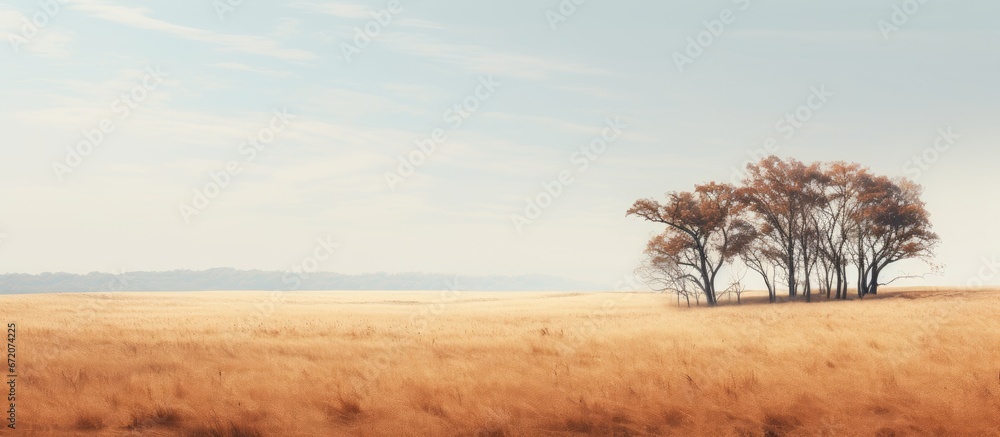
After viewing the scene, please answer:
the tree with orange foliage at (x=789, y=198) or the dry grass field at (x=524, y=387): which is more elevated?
the tree with orange foliage at (x=789, y=198)

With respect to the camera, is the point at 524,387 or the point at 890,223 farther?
the point at 890,223

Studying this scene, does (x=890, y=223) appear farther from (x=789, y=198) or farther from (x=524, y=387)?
(x=524, y=387)

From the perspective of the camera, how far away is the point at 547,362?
16641 millimetres

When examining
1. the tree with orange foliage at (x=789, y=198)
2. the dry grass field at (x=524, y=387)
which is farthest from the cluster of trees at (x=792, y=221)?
the dry grass field at (x=524, y=387)

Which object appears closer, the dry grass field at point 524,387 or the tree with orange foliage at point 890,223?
the dry grass field at point 524,387

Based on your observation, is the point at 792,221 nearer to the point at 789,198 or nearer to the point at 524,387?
the point at 789,198

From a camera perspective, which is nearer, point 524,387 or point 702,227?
point 524,387

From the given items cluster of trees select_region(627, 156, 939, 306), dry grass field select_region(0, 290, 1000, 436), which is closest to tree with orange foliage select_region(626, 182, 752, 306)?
cluster of trees select_region(627, 156, 939, 306)

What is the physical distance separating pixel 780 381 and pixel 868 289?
171 ft

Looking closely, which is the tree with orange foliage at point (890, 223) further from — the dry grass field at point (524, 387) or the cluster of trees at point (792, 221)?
the dry grass field at point (524, 387)

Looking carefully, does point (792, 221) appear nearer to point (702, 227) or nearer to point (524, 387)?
point (702, 227)

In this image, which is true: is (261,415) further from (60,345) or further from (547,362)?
(60,345)

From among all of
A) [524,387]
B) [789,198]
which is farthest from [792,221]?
[524,387]

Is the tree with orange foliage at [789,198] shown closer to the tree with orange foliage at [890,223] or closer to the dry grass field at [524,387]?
the tree with orange foliage at [890,223]
